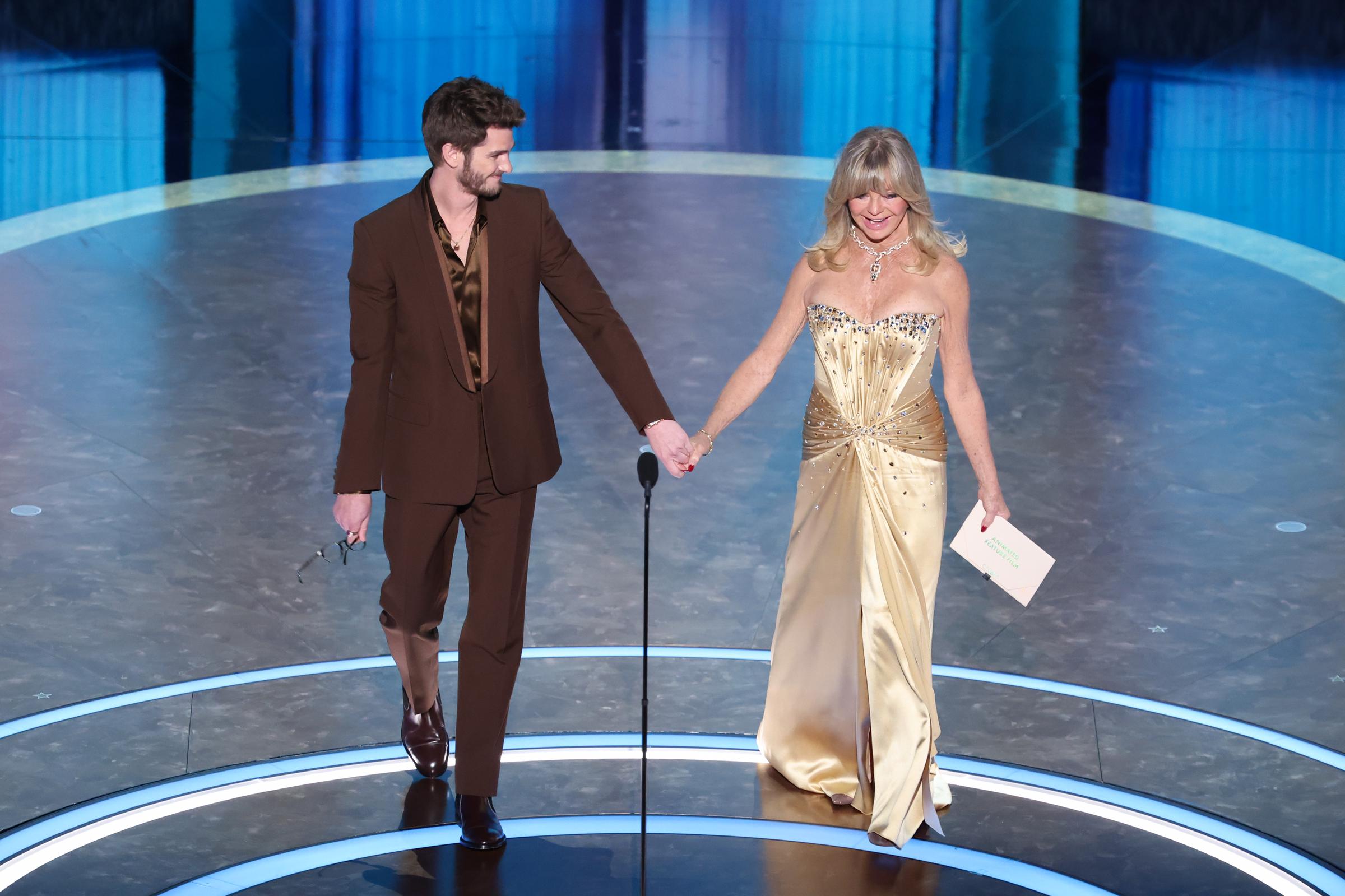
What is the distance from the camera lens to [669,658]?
552 cm

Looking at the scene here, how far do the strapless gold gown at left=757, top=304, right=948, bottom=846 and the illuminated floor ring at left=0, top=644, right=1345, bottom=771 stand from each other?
89cm

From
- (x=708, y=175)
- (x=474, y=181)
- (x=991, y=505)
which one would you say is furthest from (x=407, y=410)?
(x=708, y=175)

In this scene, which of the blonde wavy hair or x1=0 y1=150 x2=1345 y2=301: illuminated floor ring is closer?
the blonde wavy hair

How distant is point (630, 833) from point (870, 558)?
0.89 m

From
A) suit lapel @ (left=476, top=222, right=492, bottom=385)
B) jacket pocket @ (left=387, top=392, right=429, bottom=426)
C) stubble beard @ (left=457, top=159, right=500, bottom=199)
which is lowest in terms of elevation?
jacket pocket @ (left=387, top=392, right=429, bottom=426)

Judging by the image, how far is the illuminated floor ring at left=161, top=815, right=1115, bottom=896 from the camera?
13.5 feet

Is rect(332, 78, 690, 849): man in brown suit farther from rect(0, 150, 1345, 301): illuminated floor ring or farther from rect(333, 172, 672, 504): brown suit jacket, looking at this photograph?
rect(0, 150, 1345, 301): illuminated floor ring

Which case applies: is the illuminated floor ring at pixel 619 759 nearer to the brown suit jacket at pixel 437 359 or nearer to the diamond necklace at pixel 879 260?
the brown suit jacket at pixel 437 359

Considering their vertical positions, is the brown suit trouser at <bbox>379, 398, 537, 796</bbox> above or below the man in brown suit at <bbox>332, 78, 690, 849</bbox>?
below

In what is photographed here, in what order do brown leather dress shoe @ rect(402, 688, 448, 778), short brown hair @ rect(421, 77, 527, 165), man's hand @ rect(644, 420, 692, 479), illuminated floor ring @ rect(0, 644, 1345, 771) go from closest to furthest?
short brown hair @ rect(421, 77, 527, 165)
man's hand @ rect(644, 420, 692, 479)
brown leather dress shoe @ rect(402, 688, 448, 778)
illuminated floor ring @ rect(0, 644, 1345, 771)

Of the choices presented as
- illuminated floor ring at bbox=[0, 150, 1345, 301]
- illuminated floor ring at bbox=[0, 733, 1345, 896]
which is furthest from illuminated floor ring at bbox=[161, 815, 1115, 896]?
illuminated floor ring at bbox=[0, 150, 1345, 301]

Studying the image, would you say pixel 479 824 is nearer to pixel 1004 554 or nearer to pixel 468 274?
pixel 468 274

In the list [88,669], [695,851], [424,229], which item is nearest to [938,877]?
[695,851]

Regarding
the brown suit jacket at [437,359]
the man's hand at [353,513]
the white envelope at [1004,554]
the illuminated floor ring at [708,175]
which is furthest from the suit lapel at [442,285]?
the illuminated floor ring at [708,175]
